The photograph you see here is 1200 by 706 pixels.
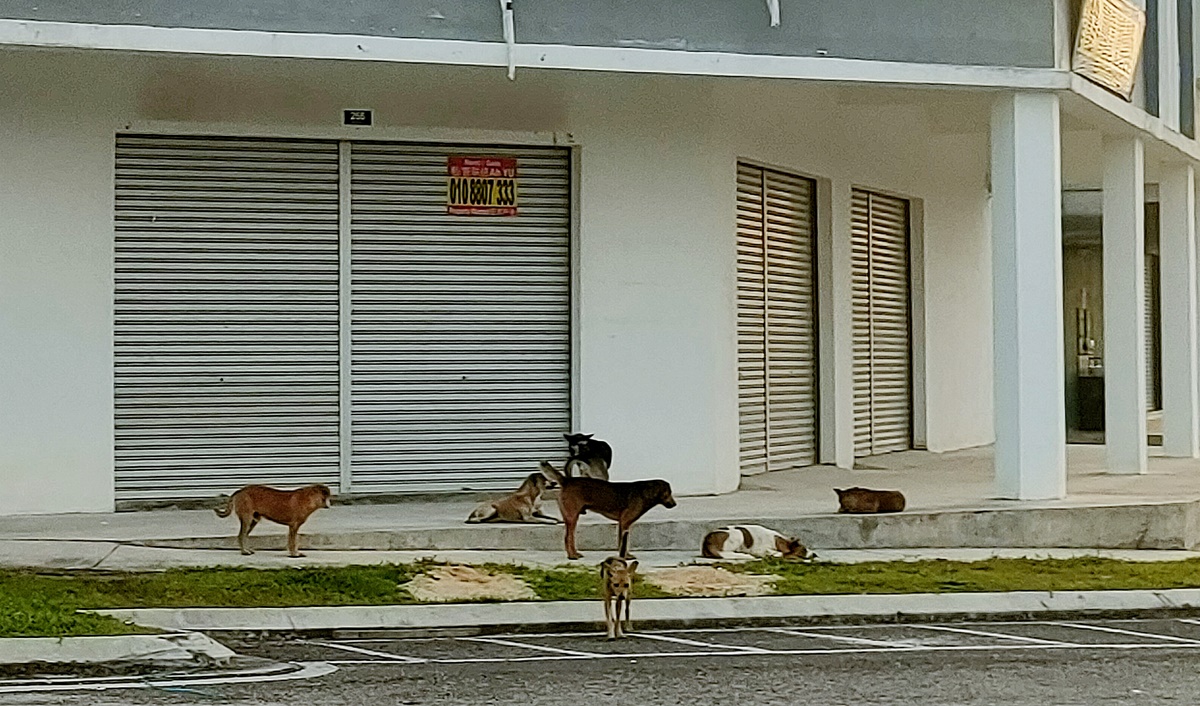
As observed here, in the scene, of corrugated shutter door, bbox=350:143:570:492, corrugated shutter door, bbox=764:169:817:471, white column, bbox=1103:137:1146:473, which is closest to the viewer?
corrugated shutter door, bbox=350:143:570:492

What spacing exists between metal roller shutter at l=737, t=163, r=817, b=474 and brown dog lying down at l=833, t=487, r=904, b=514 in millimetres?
3703

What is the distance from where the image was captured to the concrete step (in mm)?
14391

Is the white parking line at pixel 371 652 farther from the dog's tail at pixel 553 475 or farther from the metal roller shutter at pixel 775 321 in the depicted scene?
the metal roller shutter at pixel 775 321

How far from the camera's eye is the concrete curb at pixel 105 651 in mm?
9969

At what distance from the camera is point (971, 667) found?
10.1m

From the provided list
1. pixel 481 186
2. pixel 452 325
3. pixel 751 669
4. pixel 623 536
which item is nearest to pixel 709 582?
pixel 623 536

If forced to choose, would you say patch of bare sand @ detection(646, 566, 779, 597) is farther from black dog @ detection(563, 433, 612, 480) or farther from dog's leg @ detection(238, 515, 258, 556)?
black dog @ detection(563, 433, 612, 480)

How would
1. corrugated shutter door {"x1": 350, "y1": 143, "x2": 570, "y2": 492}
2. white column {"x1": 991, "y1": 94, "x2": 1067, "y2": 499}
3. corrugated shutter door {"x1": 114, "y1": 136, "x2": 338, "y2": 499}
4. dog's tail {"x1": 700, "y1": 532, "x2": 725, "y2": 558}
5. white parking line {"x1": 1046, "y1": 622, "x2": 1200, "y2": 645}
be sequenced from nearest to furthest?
white parking line {"x1": 1046, "y1": 622, "x2": 1200, "y2": 645}, dog's tail {"x1": 700, "y1": 532, "x2": 725, "y2": 558}, white column {"x1": 991, "y1": 94, "x2": 1067, "y2": 499}, corrugated shutter door {"x1": 114, "y1": 136, "x2": 338, "y2": 499}, corrugated shutter door {"x1": 350, "y1": 143, "x2": 570, "y2": 492}

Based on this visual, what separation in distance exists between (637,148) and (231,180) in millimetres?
3606

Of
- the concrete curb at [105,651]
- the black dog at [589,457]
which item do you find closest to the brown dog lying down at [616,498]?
the black dog at [589,457]

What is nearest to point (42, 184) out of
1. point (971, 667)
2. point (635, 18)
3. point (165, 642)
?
point (635, 18)

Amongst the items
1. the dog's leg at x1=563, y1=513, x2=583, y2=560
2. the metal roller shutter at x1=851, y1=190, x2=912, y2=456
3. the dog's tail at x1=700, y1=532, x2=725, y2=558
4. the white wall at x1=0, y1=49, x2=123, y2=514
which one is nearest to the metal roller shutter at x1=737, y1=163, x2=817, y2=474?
the metal roller shutter at x1=851, y1=190, x2=912, y2=456

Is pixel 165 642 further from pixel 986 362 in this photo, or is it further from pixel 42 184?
pixel 986 362

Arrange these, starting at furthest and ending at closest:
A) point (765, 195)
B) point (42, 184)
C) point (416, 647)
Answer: point (765, 195) → point (42, 184) → point (416, 647)
